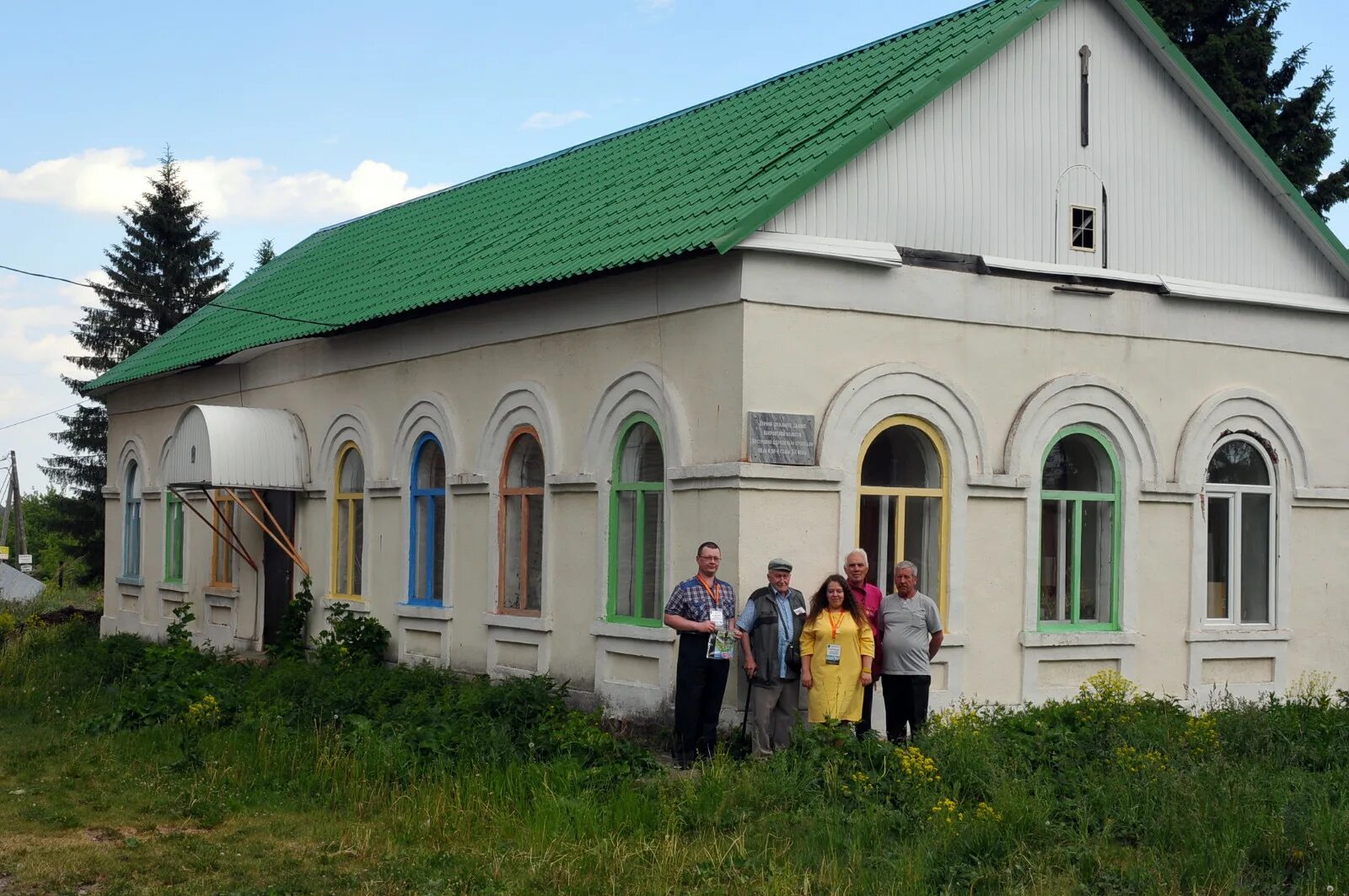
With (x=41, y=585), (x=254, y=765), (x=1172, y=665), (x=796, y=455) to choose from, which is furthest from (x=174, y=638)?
(x=41, y=585)

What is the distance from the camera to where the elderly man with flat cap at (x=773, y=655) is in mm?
11789

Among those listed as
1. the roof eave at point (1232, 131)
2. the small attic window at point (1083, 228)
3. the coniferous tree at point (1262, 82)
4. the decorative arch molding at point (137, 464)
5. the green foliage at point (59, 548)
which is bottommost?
the green foliage at point (59, 548)

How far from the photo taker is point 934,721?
39.8 ft

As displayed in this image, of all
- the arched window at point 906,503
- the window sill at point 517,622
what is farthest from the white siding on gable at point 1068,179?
the window sill at point 517,622

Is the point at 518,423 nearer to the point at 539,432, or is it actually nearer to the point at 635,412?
the point at 539,432

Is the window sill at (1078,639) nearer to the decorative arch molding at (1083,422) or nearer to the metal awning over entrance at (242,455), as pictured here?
the decorative arch molding at (1083,422)

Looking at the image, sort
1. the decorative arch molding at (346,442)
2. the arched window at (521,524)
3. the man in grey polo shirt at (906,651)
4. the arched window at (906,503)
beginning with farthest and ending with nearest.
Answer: the decorative arch molding at (346,442)
the arched window at (521,524)
the arched window at (906,503)
the man in grey polo shirt at (906,651)

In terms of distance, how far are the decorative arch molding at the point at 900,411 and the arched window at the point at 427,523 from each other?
560 cm

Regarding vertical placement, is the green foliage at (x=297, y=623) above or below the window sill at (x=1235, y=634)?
below

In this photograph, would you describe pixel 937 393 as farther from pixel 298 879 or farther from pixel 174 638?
pixel 174 638

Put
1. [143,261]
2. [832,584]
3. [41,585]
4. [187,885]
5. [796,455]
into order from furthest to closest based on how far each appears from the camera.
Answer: [143,261] → [41,585] → [796,455] → [832,584] → [187,885]

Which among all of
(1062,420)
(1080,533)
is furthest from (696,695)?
(1062,420)

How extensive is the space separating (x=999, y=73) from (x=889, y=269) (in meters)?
2.23

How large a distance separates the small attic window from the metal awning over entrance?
31.7 ft
